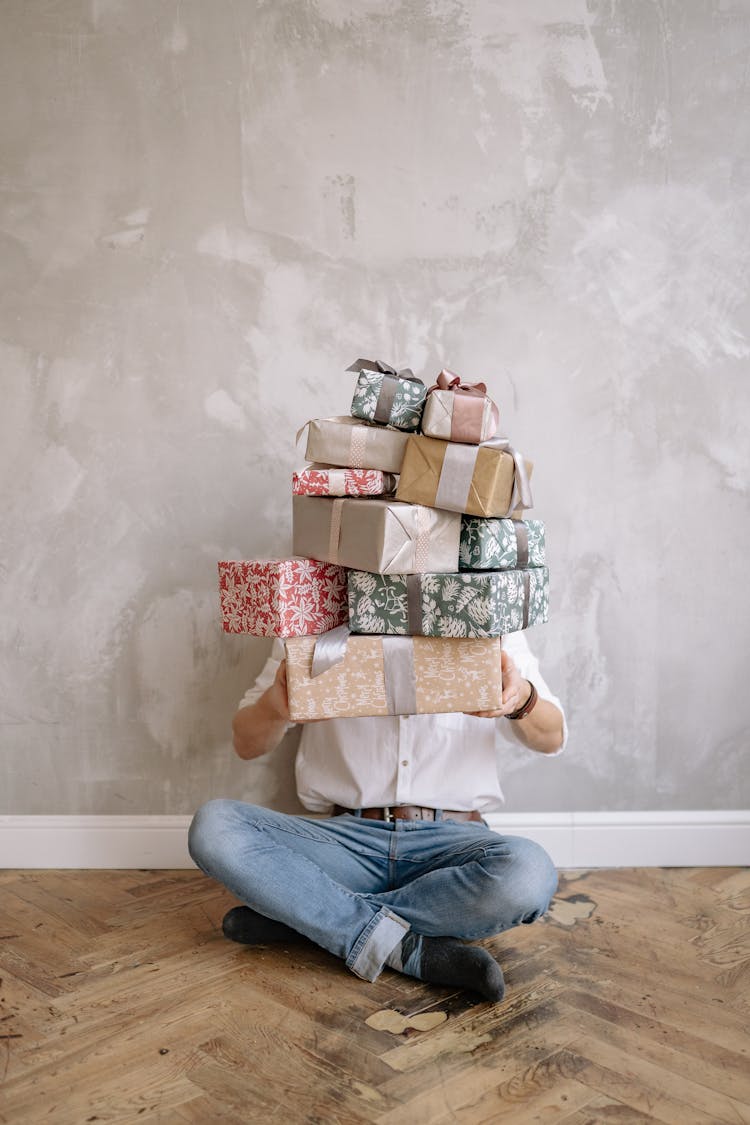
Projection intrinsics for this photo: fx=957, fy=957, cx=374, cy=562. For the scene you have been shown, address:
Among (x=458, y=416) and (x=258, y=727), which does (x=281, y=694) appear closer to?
(x=258, y=727)

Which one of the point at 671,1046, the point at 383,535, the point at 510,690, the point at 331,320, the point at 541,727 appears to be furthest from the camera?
the point at 331,320

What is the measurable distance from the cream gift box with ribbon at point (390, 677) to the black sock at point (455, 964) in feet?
1.24

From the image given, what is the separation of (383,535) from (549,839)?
100 centimetres

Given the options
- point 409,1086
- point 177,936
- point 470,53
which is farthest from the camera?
point 470,53

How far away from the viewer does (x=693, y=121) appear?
6.86ft

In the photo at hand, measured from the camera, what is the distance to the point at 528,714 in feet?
5.68

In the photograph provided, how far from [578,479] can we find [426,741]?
714 mm

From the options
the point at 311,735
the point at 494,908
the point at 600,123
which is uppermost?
the point at 600,123

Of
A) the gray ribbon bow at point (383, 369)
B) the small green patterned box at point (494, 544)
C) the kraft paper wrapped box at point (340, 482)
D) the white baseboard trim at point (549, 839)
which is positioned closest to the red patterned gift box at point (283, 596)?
the kraft paper wrapped box at point (340, 482)

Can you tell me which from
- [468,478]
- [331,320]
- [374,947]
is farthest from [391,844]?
[331,320]

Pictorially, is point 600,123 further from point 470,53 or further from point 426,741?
point 426,741

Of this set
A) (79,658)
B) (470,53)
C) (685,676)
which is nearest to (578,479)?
(685,676)

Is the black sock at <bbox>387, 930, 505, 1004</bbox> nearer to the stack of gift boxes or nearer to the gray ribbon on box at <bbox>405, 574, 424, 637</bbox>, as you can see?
the stack of gift boxes

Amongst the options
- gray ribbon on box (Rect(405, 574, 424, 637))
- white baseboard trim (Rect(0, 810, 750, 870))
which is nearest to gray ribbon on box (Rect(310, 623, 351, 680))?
gray ribbon on box (Rect(405, 574, 424, 637))
